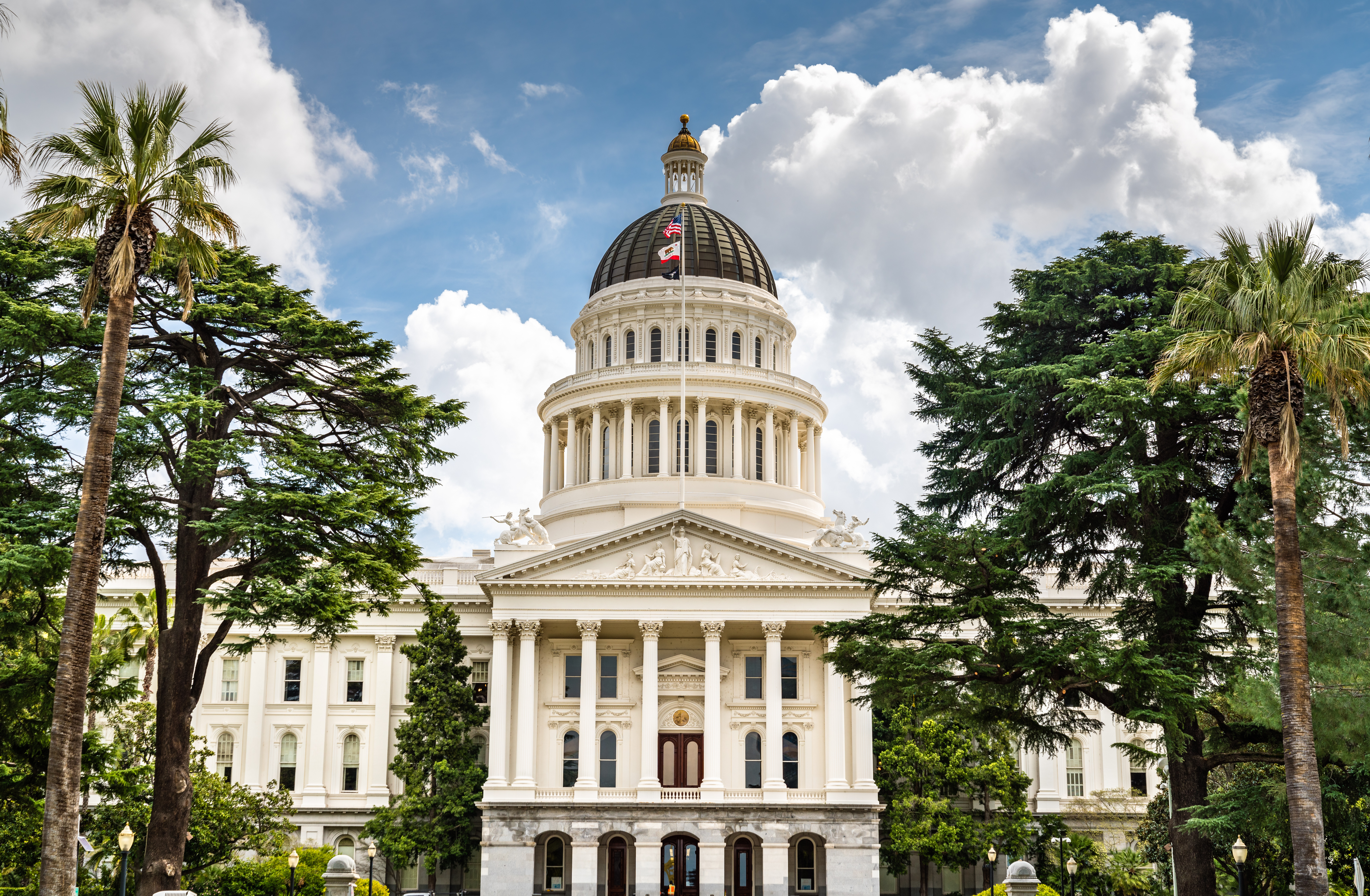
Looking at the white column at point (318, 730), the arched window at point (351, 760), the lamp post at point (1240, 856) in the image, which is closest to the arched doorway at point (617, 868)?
the arched window at point (351, 760)

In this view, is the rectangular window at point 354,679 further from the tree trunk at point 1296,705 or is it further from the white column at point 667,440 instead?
the tree trunk at point 1296,705

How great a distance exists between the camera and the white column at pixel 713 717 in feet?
191

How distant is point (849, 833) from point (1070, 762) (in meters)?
15.4

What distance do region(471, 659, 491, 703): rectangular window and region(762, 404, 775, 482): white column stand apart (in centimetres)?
→ 1852

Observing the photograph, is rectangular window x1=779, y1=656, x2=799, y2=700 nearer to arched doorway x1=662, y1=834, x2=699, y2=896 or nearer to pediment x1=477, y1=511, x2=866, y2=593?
pediment x1=477, y1=511, x2=866, y2=593

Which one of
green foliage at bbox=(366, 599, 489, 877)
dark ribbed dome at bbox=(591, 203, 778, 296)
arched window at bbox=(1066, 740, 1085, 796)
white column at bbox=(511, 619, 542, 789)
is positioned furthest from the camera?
dark ribbed dome at bbox=(591, 203, 778, 296)

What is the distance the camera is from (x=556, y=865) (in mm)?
61156

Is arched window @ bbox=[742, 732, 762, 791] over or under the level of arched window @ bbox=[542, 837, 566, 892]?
over

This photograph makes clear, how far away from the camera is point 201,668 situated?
33844mm

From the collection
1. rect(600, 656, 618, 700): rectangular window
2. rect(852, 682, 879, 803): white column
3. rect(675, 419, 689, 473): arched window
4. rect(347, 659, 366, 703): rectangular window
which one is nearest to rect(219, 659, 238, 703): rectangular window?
rect(347, 659, 366, 703): rectangular window

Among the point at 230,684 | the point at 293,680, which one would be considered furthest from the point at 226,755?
the point at 293,680

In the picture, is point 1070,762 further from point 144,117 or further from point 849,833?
point 144,117

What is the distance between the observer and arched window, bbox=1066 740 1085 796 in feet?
217

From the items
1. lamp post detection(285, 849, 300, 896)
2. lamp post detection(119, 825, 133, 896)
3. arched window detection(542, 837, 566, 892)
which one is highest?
lamp post detection(119, 825, 133, 896)
